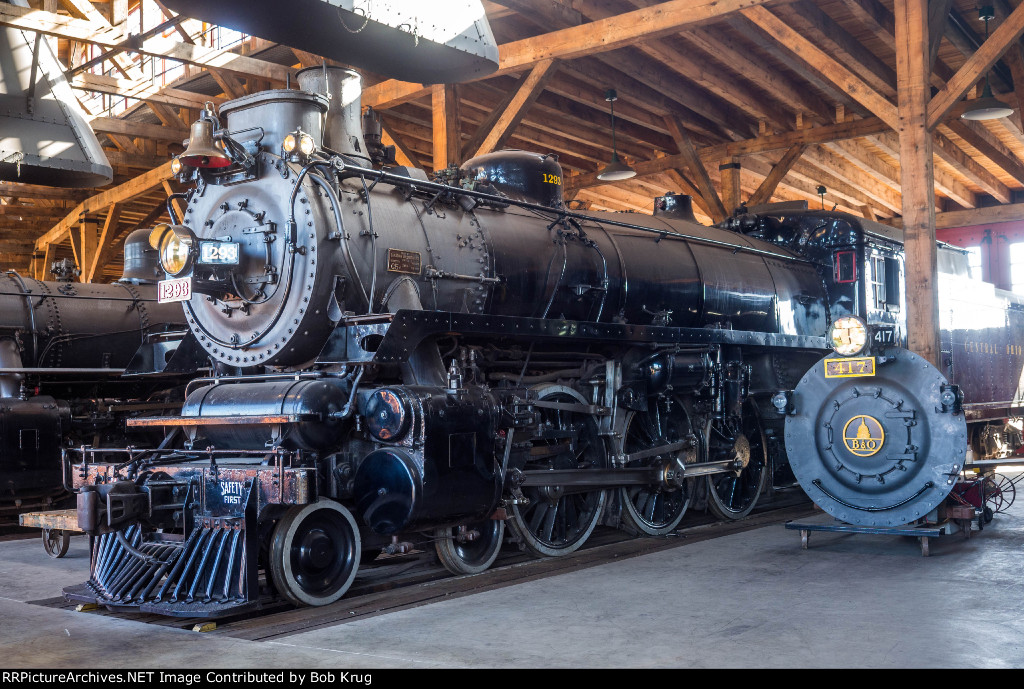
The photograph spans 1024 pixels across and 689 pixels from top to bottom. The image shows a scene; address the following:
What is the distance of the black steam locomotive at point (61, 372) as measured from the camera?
8.67m

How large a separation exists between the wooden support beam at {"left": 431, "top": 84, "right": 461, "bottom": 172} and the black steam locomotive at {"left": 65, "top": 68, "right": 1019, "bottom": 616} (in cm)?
269

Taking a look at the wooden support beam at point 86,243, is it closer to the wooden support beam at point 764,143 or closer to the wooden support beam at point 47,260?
the wooden support beam at point 47,260

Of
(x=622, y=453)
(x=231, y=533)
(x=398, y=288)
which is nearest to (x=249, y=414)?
(x=231, y=533)

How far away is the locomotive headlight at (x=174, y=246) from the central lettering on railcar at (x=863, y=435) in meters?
4.38

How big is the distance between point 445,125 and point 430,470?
5520mm

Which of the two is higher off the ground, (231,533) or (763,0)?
(763,0)

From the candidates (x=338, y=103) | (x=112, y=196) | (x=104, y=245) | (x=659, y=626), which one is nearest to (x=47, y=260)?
(x=104, y=245)

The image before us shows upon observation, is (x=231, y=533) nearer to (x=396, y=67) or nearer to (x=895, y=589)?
(x=895, y=589)

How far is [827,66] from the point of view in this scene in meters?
8.16

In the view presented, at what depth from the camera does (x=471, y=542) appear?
5.89 metres

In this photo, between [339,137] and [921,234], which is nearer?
[339,137]

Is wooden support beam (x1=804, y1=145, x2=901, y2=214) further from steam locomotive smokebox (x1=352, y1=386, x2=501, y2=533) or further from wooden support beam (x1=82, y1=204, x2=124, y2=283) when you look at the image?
steam locomotive smokebox (x1=352, y1=386, x2=501, y2=533)
